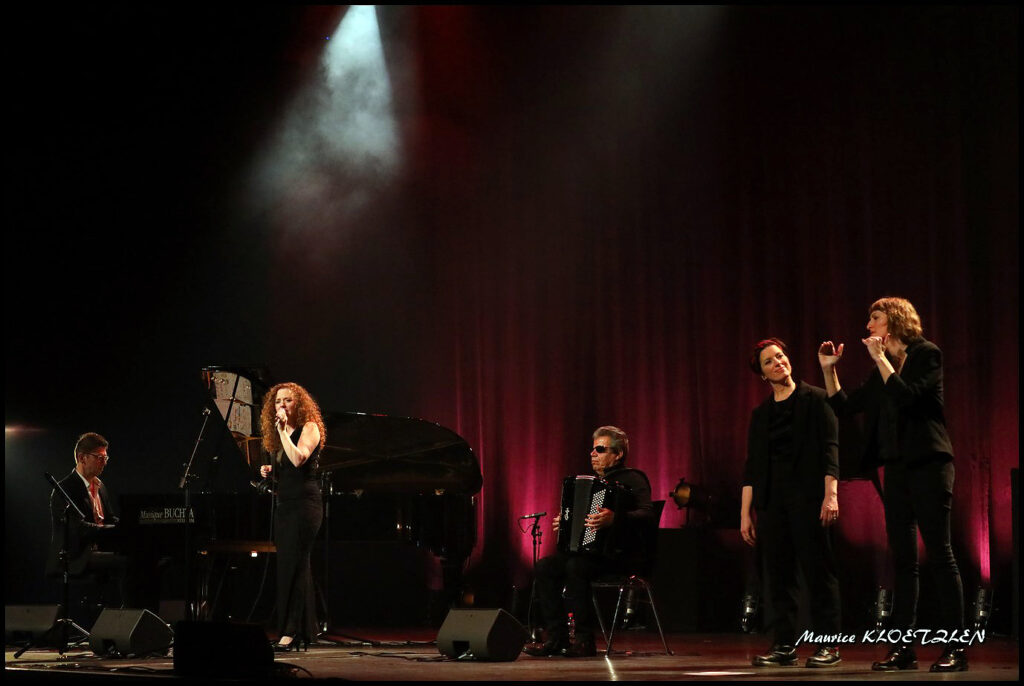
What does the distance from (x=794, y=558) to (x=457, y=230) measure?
5.49 metres

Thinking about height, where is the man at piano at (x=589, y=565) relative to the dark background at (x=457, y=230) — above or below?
below

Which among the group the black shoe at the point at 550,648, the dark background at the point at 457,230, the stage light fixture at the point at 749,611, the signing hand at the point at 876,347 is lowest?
the stage light fixture at the point at 749,611

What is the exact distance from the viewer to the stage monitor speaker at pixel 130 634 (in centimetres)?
517

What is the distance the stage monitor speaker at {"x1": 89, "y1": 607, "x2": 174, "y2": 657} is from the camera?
17.0 ft

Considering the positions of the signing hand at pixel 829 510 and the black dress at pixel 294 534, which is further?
the black dress at pixel 294 534

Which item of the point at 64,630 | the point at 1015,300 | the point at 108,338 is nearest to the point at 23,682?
the point at 64,630

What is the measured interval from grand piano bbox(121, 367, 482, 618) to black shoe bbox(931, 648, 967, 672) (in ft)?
11.3

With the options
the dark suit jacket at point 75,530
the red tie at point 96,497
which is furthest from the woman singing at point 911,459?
the red tie at point 96,497

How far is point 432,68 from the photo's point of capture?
952 cm

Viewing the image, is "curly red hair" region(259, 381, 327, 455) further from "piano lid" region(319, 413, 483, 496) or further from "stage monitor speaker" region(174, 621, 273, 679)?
"stage monitor speaker" region(174, 621, 273, 679)

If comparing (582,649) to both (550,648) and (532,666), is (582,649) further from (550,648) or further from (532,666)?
(532,666)

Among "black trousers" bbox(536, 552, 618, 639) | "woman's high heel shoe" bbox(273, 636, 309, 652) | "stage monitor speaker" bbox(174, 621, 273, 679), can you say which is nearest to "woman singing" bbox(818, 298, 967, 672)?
"black trousers" bbox(536, 552, 618, 639)

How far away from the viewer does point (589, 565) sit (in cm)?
529

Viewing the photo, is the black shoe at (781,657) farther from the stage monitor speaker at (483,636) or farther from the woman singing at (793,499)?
the stage monitor speaker at (483,636)
